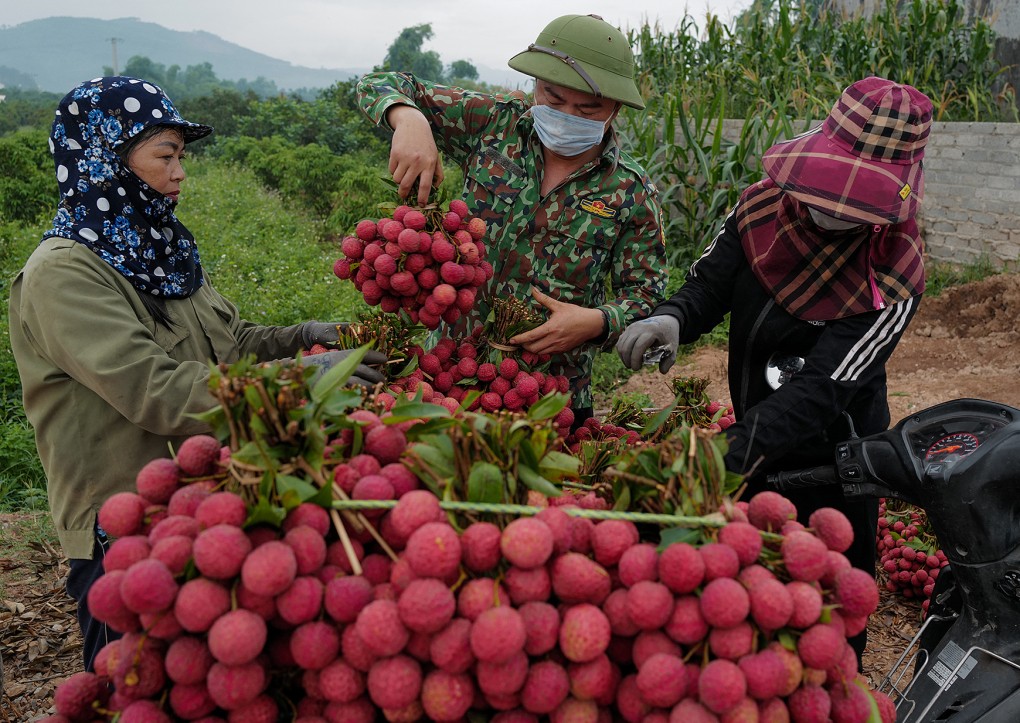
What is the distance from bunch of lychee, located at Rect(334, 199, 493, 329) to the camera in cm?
205

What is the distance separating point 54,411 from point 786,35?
30.8ft

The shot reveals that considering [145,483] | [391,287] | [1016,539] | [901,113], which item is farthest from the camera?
[391,287]

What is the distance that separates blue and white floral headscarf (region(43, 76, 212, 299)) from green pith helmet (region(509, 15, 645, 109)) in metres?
1.08

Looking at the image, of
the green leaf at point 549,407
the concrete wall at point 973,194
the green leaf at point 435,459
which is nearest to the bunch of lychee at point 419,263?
the green leaf at point 549,407

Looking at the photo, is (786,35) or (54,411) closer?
(54,411)

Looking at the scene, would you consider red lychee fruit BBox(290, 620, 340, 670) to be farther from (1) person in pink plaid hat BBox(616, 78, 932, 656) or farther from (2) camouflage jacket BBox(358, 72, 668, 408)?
(2) camouflage jacket BBox(358, 72, 668, 408)

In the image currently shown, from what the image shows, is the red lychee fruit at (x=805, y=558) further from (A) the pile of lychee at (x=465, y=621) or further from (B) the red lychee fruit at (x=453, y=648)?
(B) the red lychee fruit at (x=453, y=648)

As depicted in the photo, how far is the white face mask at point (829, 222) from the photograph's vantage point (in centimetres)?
189

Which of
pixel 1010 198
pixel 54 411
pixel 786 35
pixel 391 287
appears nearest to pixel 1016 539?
pixel 391 287

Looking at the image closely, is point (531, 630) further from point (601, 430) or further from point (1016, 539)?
point (601, 430)

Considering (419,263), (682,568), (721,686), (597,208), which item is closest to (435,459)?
(682,568)

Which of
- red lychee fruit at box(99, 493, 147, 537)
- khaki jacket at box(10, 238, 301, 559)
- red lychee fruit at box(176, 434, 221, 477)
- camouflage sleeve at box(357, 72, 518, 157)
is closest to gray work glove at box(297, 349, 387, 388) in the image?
khaki jacket at box(10, 238, 301, 559)

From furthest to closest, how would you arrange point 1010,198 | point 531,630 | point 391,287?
point 1010,198 < point 391,287 < point 531,630

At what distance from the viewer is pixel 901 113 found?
1.77 metres
